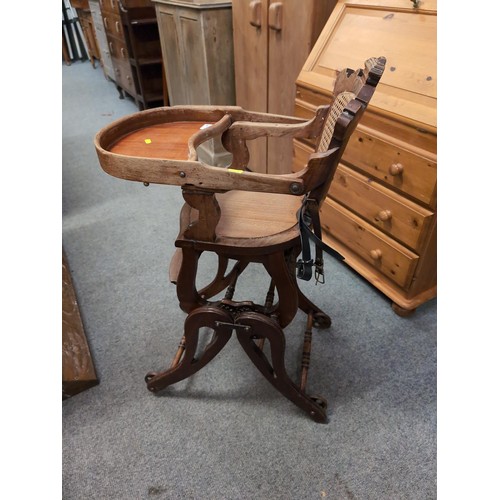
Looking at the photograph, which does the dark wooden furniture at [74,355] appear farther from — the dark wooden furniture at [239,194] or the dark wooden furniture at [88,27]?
the dark wooden furniture at [88,27]

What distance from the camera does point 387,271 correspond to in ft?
4.76

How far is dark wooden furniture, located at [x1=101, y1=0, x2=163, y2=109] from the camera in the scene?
3.05 metres

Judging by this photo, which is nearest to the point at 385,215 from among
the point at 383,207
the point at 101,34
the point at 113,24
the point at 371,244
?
the point at 383,207

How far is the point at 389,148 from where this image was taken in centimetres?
122

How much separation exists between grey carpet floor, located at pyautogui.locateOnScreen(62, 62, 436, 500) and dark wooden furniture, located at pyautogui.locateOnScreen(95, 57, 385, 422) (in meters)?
0.13

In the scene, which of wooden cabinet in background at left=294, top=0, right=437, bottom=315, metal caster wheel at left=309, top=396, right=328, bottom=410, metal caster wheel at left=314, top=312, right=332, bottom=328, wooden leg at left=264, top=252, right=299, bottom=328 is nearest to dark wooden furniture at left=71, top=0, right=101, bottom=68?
wooden cabinet in background at left=294, top=0, right=437, bottom=315

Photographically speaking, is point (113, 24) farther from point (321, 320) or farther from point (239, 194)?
point (321, 320)

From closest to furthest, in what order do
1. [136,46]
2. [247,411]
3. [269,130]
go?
[269,130]
[247,411]
[136,46]

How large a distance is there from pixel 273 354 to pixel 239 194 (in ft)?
1.51

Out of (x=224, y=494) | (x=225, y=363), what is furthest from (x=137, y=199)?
(x=224, y=494)

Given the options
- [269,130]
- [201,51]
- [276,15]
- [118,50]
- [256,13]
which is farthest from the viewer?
[118,50]

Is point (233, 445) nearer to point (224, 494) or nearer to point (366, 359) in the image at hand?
point (224, 494)

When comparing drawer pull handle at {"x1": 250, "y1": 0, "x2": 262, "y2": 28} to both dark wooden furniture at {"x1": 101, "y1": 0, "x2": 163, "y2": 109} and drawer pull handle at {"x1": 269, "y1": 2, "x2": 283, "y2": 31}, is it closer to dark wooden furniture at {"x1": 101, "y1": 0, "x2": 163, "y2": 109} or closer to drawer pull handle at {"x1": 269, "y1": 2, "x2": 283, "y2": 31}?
drawer pull handle at {"x1": 269, "y1": 2, "x2": 283, "y2": 31}

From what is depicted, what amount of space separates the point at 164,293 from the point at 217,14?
1548mm
